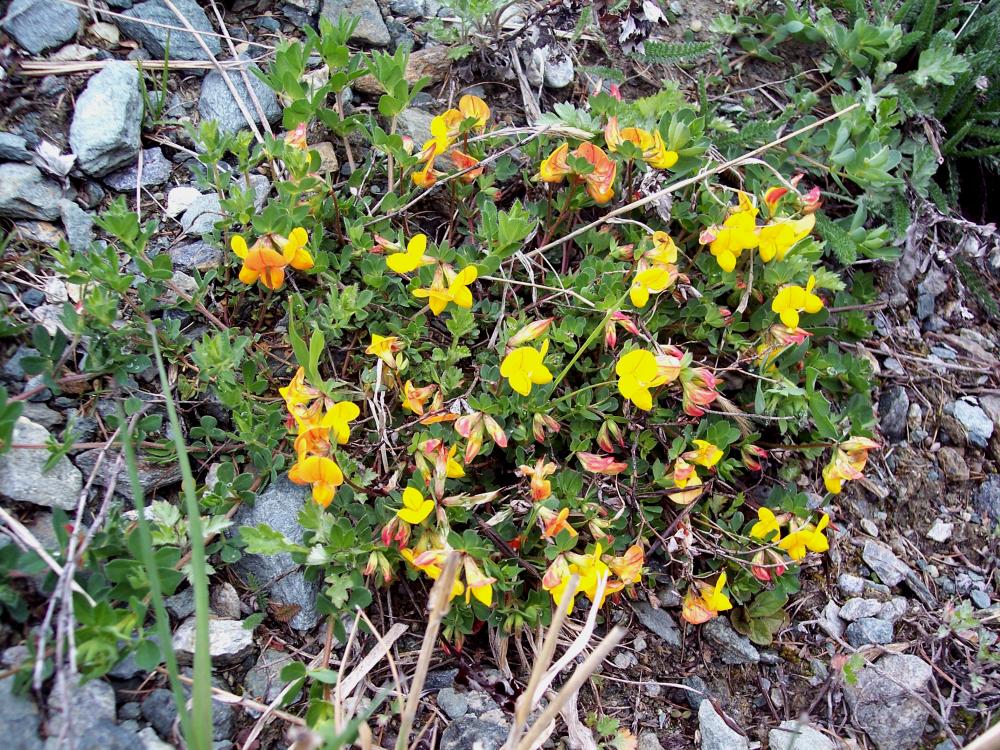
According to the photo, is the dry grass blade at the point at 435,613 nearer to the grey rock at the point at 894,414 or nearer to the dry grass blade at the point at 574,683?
the dry grass blade at the point at 574,683

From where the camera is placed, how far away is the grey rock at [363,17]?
340 cm

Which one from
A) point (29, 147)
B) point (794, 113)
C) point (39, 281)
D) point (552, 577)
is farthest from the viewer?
point (794, 113)

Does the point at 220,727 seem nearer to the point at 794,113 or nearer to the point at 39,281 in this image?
the point at 39,281

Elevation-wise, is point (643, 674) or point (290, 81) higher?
point (290, 81)

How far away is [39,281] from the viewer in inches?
103

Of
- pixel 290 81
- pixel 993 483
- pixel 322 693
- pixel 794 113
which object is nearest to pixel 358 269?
pixel 290 81

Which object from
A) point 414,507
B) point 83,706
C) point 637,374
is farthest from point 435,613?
point 637,374

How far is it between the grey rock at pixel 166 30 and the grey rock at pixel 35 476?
1690 millimetres

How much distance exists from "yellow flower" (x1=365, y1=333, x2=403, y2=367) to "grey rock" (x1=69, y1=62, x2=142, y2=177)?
1.26 meters

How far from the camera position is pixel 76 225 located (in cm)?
276

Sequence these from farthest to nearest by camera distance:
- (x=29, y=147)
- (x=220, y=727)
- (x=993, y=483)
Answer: (x=993, y=483) < (x=29, y=147) < (x=220, y=727)

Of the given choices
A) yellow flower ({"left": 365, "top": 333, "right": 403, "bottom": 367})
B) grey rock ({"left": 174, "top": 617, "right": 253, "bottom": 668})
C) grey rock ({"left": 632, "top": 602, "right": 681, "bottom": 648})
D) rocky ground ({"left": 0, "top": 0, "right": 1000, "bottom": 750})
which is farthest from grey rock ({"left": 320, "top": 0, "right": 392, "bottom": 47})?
grey rock ({"left": 632, "top": 602, "right": 681, "bottom": 648})

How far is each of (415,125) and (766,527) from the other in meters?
2.09

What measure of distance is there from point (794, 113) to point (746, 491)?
1.86m
